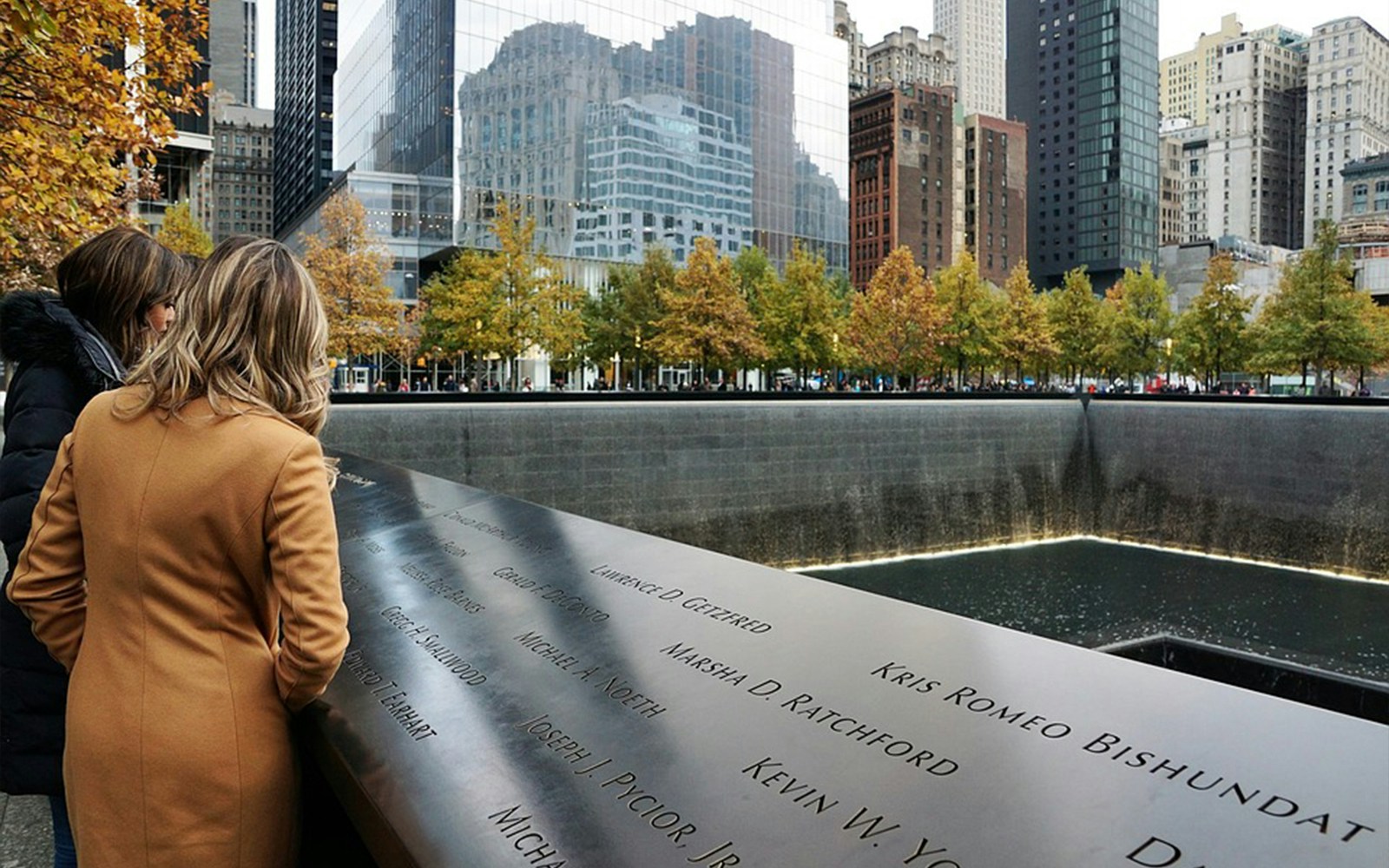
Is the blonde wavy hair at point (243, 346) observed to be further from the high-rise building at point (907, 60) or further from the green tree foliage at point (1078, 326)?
the high-rise building at point (907, 60)

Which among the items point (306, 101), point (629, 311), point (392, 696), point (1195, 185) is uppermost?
point (1195, 185)

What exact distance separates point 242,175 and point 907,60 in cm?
12035

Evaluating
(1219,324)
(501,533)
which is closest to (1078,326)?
(1219,324)

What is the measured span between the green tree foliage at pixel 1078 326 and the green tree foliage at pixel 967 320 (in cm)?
426

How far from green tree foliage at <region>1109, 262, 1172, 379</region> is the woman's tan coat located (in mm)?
55539

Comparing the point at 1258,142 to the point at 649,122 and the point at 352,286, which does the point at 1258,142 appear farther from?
the point at 352,286

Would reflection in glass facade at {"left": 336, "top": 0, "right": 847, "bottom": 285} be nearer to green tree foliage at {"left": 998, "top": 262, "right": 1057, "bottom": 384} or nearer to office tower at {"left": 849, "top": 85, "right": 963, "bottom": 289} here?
green tree foliage at {"left": 998, "top": 262, "right": 1057, "bottom": 384}

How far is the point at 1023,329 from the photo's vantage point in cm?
5047

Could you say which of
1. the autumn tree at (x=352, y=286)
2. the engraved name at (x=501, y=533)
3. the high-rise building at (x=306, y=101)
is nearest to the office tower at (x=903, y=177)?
the high-rise building at (x=306, y=101)

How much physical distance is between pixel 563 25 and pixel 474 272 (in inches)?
957

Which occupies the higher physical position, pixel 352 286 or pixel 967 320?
pixel 352 286

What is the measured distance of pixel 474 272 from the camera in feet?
137

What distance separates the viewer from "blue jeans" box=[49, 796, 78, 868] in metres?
3.02

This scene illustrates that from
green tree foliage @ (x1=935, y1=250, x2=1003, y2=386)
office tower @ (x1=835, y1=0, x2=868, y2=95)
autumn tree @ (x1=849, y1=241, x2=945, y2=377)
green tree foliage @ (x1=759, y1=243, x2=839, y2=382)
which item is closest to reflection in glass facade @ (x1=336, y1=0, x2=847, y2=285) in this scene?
green tree foliage @ (x1=759, y1=243, x2=839, y2=382)
